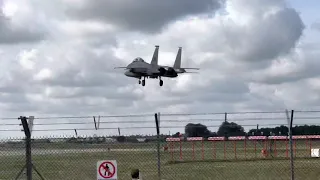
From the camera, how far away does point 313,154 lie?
3934 centimetres

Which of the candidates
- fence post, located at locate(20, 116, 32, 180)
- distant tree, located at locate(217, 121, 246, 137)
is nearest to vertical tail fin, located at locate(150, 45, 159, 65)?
distant tree, located at locate(217, 121, 246, 137)

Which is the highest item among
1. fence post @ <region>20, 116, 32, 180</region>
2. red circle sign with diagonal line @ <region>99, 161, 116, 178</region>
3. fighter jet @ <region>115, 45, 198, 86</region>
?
fighter jet @ <region>115, 45, 198, 86</region>

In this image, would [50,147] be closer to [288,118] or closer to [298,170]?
[288,118]

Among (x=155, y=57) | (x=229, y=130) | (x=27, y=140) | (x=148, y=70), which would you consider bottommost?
(x=27, y=140)

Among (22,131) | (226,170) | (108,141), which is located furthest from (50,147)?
(226,170)

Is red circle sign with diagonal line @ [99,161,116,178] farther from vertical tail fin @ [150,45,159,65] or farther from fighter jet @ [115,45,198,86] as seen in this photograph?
vertical tail fin @ [150,45,159,65]

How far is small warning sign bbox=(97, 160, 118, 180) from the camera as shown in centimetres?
1305

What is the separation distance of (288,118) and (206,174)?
470 inches

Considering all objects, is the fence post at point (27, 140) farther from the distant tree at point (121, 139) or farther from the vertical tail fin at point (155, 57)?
the vertical tail fin at point (155, 57)

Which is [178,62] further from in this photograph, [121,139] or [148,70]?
[121,139]

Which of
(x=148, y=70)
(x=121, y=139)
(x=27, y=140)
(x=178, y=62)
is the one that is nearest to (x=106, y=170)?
(x=27, y=140)

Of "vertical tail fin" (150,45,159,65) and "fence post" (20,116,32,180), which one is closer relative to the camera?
"fence post" (20,116,32,180)

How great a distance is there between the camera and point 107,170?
13.1 meters

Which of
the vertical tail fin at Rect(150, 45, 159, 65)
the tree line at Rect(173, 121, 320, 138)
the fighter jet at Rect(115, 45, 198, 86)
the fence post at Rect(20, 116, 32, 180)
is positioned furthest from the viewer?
the vertical tail fin at Rect(150, 45, 159, 65)
